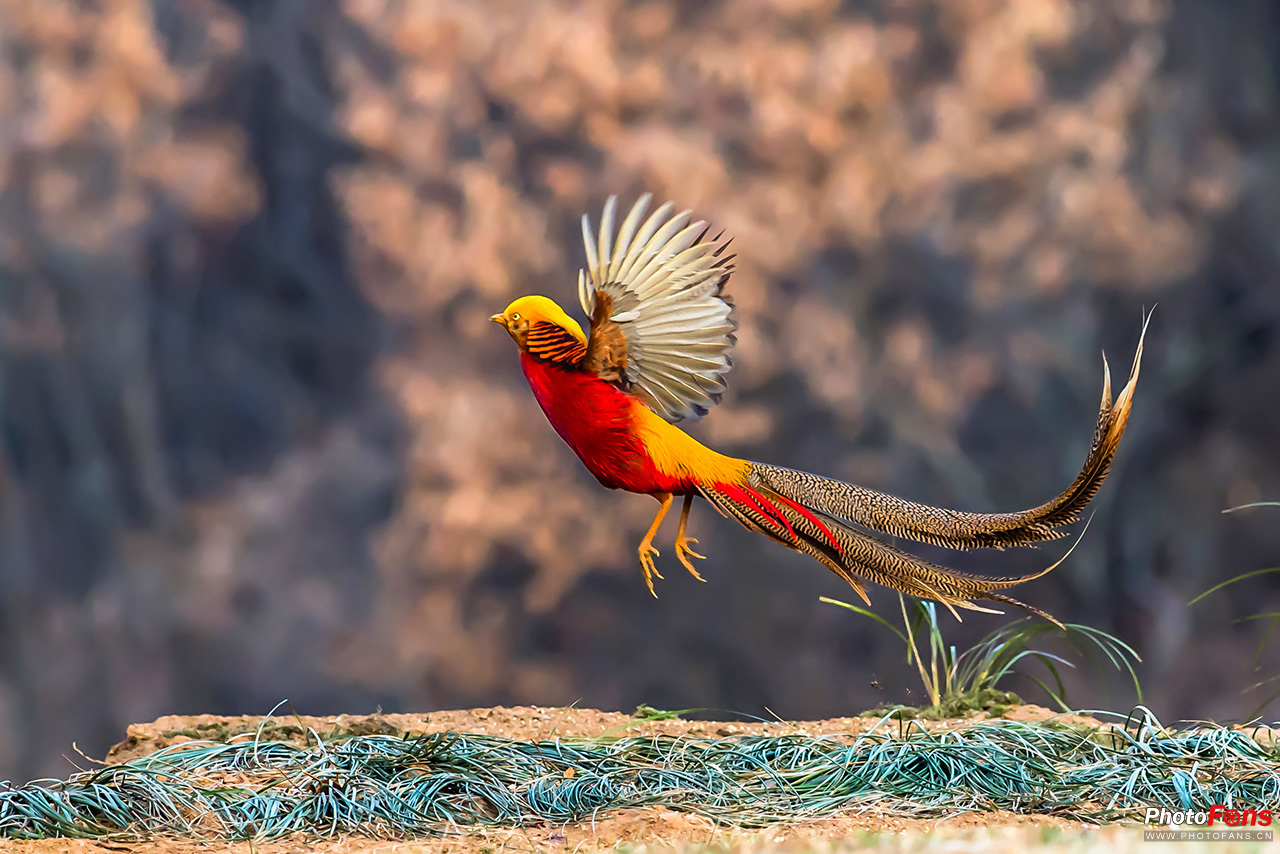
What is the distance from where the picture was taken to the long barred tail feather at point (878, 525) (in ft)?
9.63

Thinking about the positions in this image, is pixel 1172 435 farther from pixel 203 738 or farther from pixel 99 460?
pixel 99 460

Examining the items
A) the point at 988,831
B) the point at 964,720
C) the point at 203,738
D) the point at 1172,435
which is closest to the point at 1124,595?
the point at 1172,435

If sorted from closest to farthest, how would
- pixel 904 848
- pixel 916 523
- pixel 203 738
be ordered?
pixel 904 848 → pixel 916 523 → pixel 203 738

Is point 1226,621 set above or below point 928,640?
above

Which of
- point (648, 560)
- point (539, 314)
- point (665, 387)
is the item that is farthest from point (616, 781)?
point (539, 314)

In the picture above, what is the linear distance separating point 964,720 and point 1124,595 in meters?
1.03

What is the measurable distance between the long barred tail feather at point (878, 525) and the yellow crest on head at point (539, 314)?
629mm

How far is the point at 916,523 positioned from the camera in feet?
9.96

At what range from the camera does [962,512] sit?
3012mm

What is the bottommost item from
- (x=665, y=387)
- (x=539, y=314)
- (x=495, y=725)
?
(x=495, y=725)

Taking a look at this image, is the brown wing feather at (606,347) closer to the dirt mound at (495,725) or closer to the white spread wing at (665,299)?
the white spread wing at (665,299)

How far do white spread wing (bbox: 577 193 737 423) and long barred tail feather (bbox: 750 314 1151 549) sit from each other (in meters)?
0.33

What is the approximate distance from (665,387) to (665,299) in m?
0.26

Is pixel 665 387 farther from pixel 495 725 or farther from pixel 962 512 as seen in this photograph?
pixel 495 725
